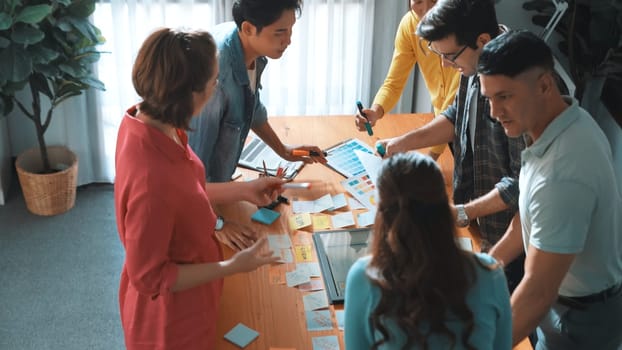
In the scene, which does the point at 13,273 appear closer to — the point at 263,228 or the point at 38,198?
the point at 38,198

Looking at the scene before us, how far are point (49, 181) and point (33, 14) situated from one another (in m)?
0.92

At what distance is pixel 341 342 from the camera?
1.90 meters

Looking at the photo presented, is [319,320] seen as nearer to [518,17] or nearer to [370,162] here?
[370,162]

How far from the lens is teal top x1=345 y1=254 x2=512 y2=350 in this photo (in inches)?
54.7

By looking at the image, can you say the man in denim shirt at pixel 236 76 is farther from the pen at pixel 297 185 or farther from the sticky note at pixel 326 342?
the sticky note at pixel 326 342

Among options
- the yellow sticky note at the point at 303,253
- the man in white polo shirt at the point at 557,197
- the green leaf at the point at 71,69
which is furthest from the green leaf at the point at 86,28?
the man in white polo shirt at the point at 557,197

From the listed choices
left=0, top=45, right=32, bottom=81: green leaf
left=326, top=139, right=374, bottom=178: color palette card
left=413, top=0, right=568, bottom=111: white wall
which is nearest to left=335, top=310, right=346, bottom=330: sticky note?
left=326, top=139, right=374, bottom=178: color palette card

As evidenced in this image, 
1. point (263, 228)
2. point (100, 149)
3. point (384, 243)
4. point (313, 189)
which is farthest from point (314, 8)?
point (384, 243)

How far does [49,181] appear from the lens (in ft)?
12.7

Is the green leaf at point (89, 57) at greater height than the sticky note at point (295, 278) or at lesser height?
greater

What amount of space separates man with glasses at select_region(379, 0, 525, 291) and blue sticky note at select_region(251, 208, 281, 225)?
592mm

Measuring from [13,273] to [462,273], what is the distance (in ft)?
9.14

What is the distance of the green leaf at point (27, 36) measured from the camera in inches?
134

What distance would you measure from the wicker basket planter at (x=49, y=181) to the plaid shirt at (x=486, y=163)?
7.66ft
